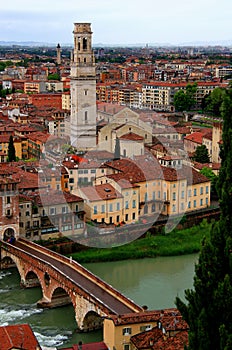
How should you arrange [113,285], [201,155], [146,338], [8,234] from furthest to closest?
[201,155], [8,234], [113,285], [146,338]

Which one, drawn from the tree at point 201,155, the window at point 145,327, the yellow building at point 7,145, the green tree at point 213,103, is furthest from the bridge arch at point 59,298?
the green tree at point 213,103

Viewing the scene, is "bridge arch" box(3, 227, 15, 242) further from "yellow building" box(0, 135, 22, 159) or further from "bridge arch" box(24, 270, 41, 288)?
"yellow building" box(0, 135, 22, 159)

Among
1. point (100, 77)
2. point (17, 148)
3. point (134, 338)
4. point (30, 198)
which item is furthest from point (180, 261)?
point (100, 77)

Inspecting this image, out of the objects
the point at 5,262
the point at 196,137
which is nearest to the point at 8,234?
the point at 5,262

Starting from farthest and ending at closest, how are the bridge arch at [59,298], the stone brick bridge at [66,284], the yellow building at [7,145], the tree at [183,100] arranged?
the tree at [183,100], the yellow building at [7,145], the bridge arch at [59,298], the stone brick bridge at [66,284]

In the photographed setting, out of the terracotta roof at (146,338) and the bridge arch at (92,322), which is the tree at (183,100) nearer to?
the bridge arch at (92,322)

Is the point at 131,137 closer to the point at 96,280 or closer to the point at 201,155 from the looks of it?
the point at 201,155
